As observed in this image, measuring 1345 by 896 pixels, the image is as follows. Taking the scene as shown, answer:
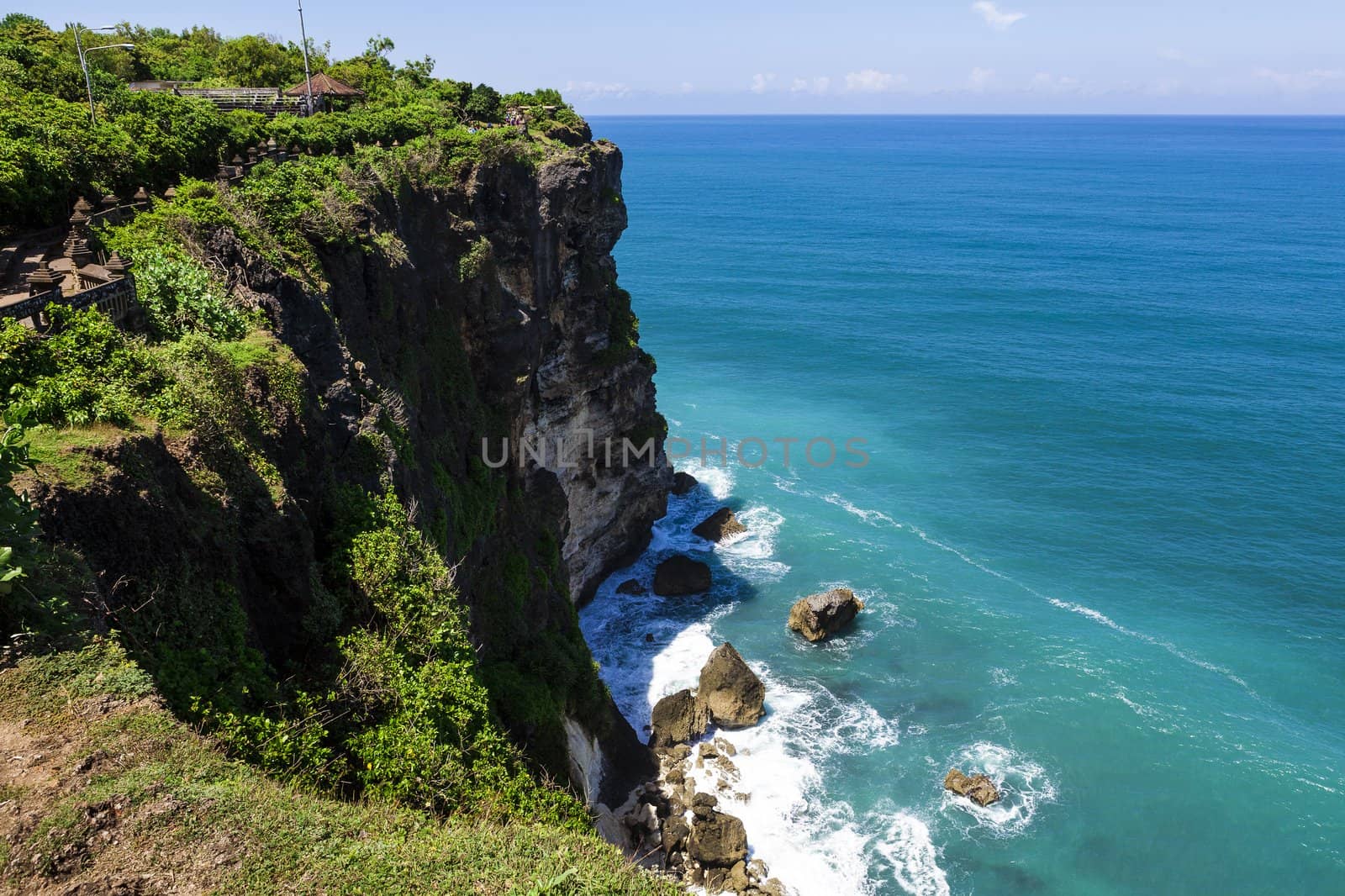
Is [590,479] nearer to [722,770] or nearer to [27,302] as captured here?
[722,770]

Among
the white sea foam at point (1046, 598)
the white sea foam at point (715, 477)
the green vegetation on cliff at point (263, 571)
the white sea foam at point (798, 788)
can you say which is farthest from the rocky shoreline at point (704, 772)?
the white sea foam at point (715, 477)

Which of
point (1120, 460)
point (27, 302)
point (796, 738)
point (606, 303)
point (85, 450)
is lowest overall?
point (796, 738)

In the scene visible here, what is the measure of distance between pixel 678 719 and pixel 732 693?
103 inches

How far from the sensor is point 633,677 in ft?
127

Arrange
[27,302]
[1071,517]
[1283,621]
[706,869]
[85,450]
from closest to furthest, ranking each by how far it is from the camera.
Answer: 1. [85,450]
2. [27,302]
3. [706,869]
4. [1283,621]
5. [1071,517]

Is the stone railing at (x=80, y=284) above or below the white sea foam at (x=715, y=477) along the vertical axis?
above

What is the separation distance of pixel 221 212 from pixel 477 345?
1345 cm

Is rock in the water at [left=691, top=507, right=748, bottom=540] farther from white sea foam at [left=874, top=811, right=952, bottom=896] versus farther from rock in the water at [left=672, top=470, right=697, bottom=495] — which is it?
white sea foam at [left=874, top=811, right=952, bottom=896]

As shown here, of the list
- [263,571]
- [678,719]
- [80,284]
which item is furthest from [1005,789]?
[80,284]

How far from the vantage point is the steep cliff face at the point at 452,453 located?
531 inches

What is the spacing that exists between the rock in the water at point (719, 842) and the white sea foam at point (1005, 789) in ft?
27.2

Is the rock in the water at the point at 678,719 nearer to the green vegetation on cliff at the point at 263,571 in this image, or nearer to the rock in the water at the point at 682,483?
the green vegetation on cliff at the point at 263,571

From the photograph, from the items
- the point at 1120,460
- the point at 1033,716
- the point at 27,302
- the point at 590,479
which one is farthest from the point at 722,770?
the point at 1120,460

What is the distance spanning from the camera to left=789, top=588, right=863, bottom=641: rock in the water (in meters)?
41.0
